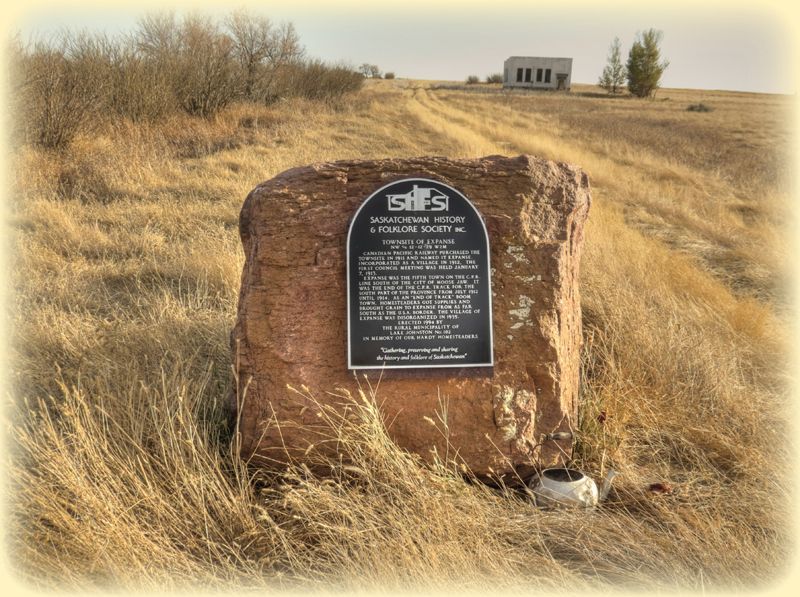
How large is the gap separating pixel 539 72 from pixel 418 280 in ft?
204

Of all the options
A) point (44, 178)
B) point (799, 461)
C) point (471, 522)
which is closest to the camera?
point (471, 522)

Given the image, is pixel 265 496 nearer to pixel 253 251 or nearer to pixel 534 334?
pixel 253 251

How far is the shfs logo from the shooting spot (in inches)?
117

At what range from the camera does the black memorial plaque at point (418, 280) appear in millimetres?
2906

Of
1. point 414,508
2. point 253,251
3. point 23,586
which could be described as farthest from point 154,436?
point 414,508

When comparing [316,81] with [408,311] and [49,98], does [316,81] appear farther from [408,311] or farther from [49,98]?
[408,311]

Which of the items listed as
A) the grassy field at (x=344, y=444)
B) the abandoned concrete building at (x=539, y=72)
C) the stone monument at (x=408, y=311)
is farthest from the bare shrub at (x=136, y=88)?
the abandoned concrete building at (x=539, y=72)

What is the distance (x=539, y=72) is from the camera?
58875 millimetres

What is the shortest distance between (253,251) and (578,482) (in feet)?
6.55

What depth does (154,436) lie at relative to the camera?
2.90 m

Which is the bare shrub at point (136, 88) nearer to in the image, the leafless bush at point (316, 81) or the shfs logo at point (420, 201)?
the leafless bush at point (316, 81)

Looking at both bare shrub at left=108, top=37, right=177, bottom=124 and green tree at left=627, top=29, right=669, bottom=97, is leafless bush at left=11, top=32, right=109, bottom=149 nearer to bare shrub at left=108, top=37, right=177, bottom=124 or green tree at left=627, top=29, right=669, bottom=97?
bare shrub at left=108, top=37, right=177, bottom=124

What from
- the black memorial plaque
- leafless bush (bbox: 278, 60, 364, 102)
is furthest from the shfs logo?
leafless bush (bbox: 278, 60, 364, 102)

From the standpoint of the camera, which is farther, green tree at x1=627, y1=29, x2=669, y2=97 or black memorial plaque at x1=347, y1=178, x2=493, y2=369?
green tree at x1=627, y1=29, x2=669, y2=97
